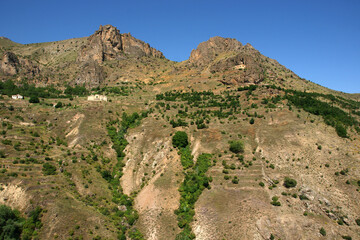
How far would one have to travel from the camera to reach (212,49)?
404ft

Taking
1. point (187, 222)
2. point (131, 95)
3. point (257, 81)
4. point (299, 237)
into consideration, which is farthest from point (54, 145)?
point (257, 81)

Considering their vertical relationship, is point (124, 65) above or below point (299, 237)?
above

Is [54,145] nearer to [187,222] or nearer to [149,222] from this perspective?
[149,222]

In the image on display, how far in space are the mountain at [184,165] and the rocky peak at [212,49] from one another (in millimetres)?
24788

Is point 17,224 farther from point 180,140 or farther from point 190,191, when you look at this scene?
point 180,140

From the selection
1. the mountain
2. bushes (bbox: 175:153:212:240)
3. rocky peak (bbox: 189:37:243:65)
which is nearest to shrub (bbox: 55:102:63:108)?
the mountain

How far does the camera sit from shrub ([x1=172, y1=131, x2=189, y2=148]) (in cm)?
5984

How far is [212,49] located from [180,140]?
7735 centimetres

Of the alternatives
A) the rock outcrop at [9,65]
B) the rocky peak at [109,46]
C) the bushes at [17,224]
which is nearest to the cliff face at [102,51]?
the rocky peak at [109,46]

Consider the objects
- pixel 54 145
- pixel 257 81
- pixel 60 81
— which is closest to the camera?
pixel 54 145

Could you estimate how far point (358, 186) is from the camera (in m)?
45.0

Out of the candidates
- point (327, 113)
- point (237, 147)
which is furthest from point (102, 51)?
point (327, 113)

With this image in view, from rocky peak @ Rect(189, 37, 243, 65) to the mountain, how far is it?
2479 cm

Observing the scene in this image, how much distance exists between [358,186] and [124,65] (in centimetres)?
11423
